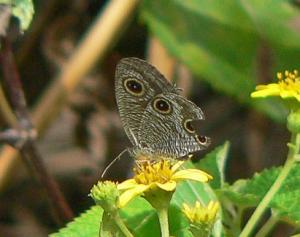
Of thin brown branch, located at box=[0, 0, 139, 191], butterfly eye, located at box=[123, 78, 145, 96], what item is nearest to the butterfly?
butterfly eye, located at box=[123, 78, 145, 96]

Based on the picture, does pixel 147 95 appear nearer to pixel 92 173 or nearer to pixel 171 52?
pixel 171 52

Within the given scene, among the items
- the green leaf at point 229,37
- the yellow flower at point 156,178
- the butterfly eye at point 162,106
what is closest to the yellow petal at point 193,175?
the yellow flower at point 156,178

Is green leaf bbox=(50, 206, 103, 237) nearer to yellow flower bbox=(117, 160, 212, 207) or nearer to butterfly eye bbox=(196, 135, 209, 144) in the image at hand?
yellow flower bbox=(117, 160, 212, 207)

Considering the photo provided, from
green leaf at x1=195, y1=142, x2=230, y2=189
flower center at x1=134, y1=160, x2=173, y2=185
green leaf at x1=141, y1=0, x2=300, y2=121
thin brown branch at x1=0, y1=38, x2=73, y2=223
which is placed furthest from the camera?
green leaf at x1=141, y1=0, x2=300, y2=121

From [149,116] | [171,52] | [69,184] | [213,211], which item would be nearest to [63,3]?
[171,52]

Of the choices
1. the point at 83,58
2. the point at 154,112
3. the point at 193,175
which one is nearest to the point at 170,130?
the point at 154,112

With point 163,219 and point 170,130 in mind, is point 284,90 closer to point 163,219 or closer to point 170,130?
point 170,130
